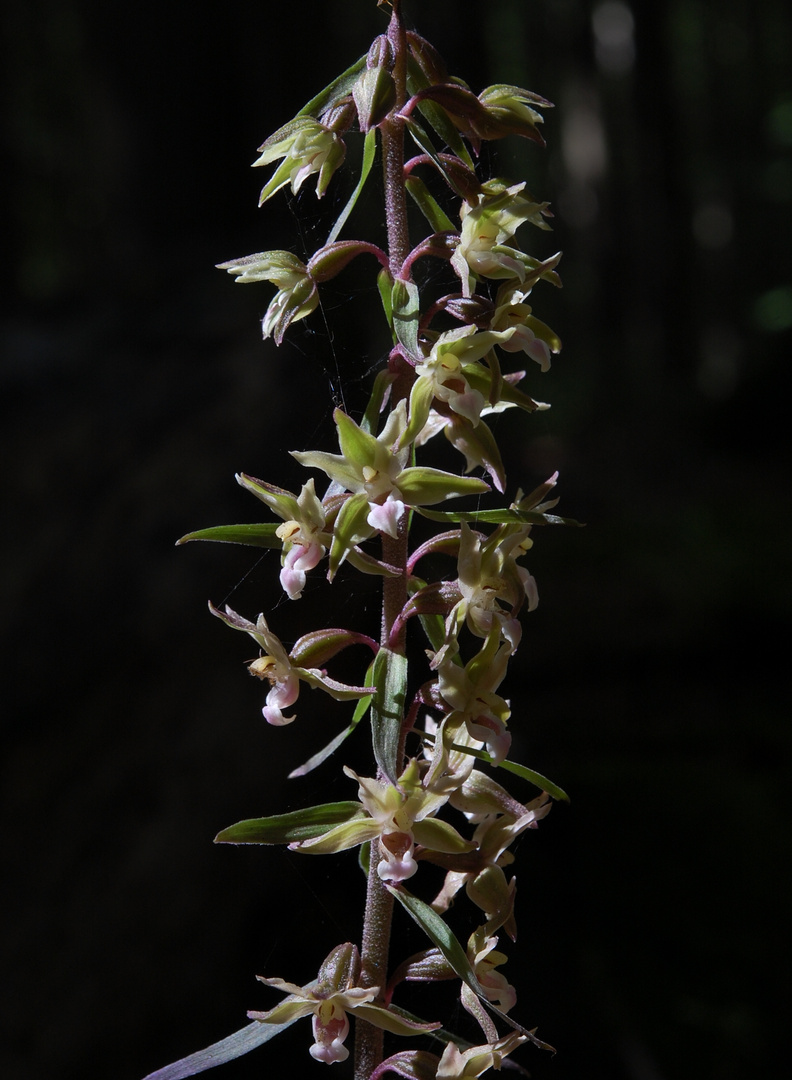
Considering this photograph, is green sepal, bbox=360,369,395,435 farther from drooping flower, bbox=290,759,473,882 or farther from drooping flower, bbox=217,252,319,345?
drooping flower, bbox=290,759,473,882

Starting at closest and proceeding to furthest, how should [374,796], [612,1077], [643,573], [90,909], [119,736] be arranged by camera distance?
[374,796], [90,909], [119,736], [612,1077], [643,573]

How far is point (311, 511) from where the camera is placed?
4.32ft

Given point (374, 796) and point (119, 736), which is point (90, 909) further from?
point (374, 796)

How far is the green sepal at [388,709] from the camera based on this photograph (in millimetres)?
1237

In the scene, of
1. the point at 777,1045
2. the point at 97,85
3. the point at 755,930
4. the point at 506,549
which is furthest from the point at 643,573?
the point at 506,549

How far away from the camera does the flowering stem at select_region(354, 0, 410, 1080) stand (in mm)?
1354

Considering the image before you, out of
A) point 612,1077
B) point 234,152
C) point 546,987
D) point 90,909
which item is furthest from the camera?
point 234,152

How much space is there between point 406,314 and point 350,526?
0.30 meters

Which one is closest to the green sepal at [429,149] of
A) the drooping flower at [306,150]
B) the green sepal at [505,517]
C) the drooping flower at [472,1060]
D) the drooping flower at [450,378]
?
the drooping flower at [306,150]

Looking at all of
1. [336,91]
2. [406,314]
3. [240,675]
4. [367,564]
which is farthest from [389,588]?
[240,675]

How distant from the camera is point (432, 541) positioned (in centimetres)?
141

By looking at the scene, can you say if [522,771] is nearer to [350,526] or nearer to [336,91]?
[350,526]

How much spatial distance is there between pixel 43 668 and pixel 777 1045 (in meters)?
3.56

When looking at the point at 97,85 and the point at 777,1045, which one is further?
the point at 97,85
